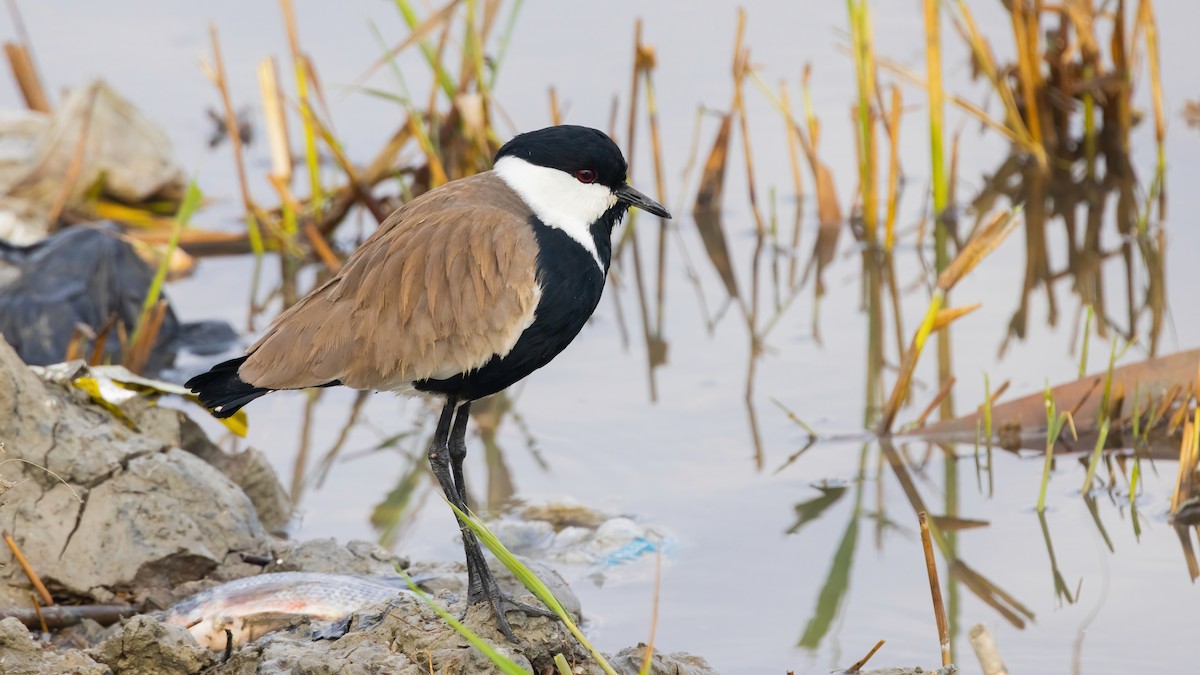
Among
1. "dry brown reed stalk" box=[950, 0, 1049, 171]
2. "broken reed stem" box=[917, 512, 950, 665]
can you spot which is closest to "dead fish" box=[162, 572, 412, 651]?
"broken reed stem" box=[917, 512, 950, 665]

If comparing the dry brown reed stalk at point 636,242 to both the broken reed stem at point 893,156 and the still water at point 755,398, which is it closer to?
the still water at point 755,398

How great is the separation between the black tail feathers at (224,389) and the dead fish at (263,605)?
1.90 ft

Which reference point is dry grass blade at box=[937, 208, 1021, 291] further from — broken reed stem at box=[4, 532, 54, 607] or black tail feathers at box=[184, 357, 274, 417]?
broken reed stem at box=[4, 532, 54, 607]

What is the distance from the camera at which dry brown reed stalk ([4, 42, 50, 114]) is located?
866 centimetres

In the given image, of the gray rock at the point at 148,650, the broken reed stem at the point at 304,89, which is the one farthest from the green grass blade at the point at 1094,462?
the broken reed stem at the point at 304,89

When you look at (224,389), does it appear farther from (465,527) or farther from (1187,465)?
(1187,465)

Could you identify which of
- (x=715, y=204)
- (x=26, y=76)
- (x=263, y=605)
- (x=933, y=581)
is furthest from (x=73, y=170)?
(x=933, y=581)

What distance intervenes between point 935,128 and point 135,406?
3830 millimetres

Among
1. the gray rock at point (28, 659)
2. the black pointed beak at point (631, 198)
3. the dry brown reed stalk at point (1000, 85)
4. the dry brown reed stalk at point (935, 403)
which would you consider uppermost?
the dry brown reed stalk at point (1000, 85)

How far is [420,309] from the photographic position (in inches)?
158

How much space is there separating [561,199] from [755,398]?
2.32 meters

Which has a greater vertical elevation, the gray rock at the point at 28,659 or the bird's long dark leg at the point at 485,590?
the bird's long dark leg at the point at 485,590

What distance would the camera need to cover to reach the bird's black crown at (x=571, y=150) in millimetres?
4168

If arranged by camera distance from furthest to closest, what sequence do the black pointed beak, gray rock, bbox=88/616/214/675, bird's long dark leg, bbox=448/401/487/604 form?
the black pointed beak
bird's long dark leg, bbox=448/401/487/604
gray rock, bbox=88/616/214/675
